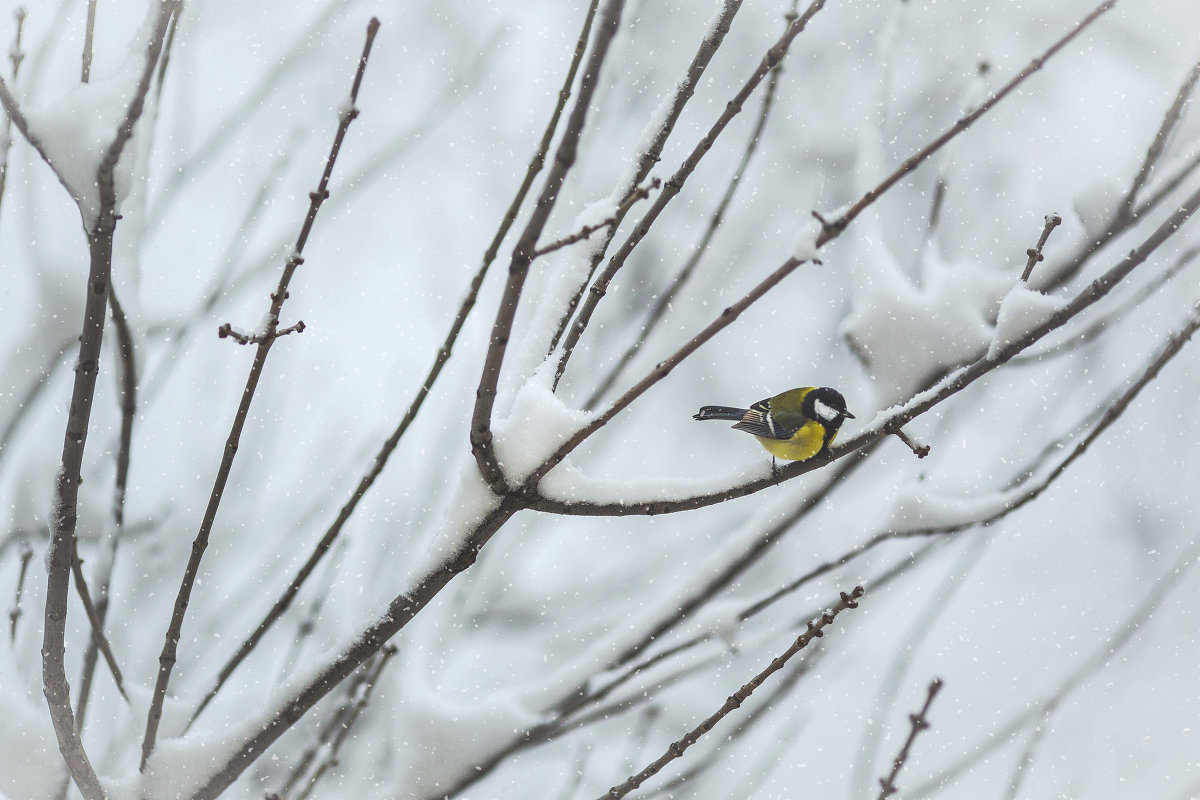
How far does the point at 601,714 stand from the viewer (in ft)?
6.60

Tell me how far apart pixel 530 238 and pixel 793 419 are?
71.3 inches

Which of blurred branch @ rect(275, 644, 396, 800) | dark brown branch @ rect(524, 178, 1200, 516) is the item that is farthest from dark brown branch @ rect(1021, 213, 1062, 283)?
blurred branch @ rect(275, 644, 396, 800)

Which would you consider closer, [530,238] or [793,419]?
[530,238]

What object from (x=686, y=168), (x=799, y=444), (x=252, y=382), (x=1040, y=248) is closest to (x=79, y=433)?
(x=252, y=382)

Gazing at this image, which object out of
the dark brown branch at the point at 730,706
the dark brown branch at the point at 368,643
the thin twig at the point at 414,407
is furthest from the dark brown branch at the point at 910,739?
the thin twig at the point at 414,407

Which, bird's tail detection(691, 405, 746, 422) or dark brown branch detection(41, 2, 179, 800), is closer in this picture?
dark brown branch detection(41, 2, 179, 800)

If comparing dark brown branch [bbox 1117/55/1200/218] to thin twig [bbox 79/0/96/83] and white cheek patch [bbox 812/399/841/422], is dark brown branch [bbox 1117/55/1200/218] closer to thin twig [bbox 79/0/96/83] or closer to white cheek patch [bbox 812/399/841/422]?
white cheek patch [bbox 812/399/841/422]

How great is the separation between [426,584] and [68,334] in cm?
162

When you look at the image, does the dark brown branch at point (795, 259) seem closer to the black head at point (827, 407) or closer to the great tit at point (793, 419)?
the great tit at point (793, 419)

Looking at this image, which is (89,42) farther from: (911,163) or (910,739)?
(910,739)

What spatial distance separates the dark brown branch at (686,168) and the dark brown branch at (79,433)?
796mm

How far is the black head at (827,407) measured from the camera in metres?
→ 2.76

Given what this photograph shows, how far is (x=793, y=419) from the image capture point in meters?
2.64

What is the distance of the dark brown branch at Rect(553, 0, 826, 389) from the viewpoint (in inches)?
47.6
